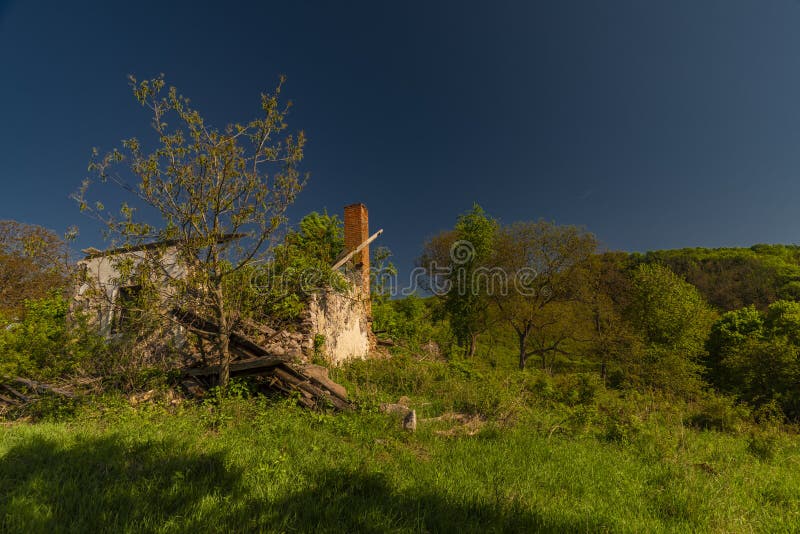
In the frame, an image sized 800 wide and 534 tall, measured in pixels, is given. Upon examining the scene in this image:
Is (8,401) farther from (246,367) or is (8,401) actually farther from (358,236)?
(358,236)

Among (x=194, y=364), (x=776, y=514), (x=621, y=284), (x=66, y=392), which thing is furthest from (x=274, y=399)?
(x=621, y=284)

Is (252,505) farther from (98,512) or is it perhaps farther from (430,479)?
(430,479)

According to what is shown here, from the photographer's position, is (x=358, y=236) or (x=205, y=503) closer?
(x=205, y=503)

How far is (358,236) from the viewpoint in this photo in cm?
1561

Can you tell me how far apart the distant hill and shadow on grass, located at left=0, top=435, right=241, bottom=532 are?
49.5 metres

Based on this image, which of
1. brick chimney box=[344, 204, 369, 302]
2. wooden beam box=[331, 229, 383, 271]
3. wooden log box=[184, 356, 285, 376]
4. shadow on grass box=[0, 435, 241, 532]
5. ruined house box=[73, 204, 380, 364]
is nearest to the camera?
shadow on grass box=[0, 435, 241, 532]

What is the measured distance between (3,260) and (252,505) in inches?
1438

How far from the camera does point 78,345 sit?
8312mm

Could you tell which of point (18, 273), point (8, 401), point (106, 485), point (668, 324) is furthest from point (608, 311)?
point (18, 273)

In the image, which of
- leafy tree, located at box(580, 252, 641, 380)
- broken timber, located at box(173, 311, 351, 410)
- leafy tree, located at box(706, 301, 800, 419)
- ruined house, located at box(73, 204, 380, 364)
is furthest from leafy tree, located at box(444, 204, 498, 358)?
broken timber, located at box(173, 311, 351, 410)

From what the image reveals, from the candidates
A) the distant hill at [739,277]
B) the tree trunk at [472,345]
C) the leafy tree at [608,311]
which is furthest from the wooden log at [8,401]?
the distant hill at [739,277]

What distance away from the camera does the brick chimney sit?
50.8ft

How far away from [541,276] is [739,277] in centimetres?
4020

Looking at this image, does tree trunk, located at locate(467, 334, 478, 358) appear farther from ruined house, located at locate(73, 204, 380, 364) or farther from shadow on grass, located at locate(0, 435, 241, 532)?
shadow on grass, located at locate(0, 435, 241, 532)
